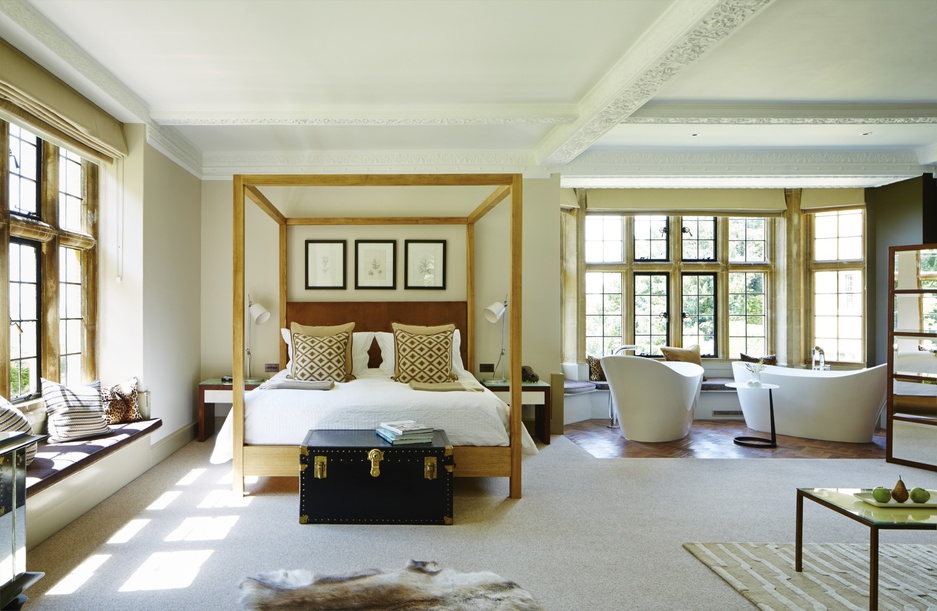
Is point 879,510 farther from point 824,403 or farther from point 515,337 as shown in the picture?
point 824,403

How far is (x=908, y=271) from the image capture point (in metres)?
5.06

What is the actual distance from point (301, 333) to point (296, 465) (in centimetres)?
156

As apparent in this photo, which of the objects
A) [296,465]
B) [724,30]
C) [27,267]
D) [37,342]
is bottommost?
[296,465]

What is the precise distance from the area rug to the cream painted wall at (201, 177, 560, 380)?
10.8 ft

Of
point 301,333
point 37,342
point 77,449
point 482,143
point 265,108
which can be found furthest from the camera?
point 482,143

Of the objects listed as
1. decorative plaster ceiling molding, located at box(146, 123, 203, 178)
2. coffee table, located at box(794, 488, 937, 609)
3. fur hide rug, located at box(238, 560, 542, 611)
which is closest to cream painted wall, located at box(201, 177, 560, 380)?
decorative plaster ceiling molding, located at box(146, 123, 203, 178)

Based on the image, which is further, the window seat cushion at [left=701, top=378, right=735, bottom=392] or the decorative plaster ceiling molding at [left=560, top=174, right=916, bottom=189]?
the window seat cushion at [left=701, top=378, right=735, bottom=392]

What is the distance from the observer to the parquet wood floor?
5.44m

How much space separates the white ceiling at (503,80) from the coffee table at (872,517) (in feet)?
8.03

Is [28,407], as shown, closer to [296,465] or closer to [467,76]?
[296,465]

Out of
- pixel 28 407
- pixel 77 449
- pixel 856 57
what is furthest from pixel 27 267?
pixel 856 57

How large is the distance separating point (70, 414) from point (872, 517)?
186 inches

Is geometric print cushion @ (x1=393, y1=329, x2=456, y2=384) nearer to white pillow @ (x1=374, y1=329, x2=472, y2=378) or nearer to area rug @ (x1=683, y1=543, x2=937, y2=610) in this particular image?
white pillow @ (x1=374, y1=329, x2=472, y2=378)

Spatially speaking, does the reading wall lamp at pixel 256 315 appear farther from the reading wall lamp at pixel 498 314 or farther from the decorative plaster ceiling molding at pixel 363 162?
the reading wall lamp at pixel 498 314
